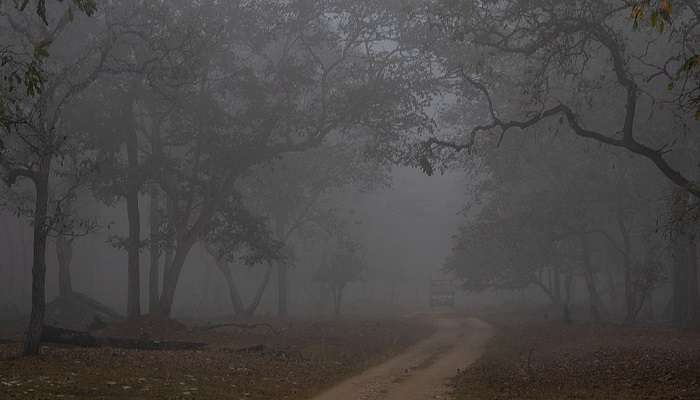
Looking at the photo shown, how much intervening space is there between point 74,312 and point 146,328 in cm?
1049

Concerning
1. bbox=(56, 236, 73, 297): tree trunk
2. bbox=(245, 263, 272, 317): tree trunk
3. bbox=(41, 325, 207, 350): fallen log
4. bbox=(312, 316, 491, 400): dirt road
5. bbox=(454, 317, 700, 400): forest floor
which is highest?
bbox=(56, 236, 73, 297): tree trunk

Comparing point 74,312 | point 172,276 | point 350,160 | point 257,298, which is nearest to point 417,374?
point 172,276

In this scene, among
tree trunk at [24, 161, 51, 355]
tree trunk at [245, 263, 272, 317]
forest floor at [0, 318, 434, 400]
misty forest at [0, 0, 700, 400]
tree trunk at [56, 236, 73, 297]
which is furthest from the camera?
tree trunk at [245, 263, 272, 317]

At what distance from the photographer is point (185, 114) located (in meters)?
32.2

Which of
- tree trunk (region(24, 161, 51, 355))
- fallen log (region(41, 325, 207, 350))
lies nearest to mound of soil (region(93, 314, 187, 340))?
fallen log (region(41, 325, 207, 350))

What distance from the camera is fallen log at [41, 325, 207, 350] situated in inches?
894

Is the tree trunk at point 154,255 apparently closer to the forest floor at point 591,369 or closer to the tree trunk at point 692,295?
the forest floor at point 591,369

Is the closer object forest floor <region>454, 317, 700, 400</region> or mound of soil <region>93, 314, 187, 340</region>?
→ forest floor <region>454, 317, 700, 400</region>

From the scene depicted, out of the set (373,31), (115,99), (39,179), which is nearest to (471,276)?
(373,31)

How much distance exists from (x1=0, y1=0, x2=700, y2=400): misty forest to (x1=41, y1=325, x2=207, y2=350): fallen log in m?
0.07

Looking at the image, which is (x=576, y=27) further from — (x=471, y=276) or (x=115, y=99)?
(x=471, y=276)

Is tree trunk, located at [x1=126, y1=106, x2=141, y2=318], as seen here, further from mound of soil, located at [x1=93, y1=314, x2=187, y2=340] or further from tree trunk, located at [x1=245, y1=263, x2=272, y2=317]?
tree trunk, located at [x1=245, y1=263, x2=272, y2=317]

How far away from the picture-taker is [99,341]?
77.8ft

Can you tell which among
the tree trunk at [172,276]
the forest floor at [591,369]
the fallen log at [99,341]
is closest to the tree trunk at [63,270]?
the tree trunk at [172,276]
